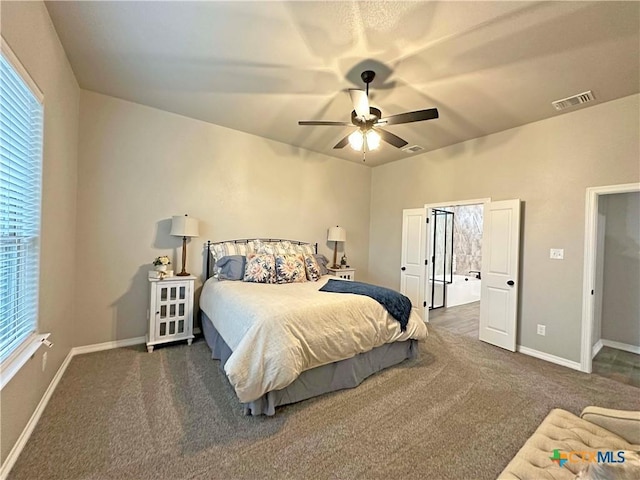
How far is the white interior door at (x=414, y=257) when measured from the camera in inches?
191

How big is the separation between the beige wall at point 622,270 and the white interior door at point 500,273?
4.62ft

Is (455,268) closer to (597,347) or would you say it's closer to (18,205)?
(597,347)

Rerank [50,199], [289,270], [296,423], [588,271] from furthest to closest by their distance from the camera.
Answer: [289,270], [588,271], [50,199], [296,423]

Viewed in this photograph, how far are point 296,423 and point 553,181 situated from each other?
3.96m

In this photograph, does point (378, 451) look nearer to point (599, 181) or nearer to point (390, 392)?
point (390, 392)

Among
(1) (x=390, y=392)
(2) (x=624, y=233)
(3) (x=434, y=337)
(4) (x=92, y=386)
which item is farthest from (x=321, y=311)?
(2) (x=624, y=233)

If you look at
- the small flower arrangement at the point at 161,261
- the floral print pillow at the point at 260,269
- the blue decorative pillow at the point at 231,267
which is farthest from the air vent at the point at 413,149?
the small flower arrangement at the point at 161,261

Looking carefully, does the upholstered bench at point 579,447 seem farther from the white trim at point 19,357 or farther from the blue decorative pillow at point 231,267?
the blue decorative pillow at point 231,267

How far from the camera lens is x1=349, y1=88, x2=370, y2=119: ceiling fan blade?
2306mm

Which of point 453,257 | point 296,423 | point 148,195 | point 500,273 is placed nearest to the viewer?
point 296,423

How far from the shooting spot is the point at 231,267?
362cm

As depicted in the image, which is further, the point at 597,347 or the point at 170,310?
the point at 597,347

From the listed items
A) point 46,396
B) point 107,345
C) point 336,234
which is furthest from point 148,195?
point 336,234

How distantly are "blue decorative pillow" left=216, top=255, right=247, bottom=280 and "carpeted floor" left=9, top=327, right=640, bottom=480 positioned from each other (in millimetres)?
1027
